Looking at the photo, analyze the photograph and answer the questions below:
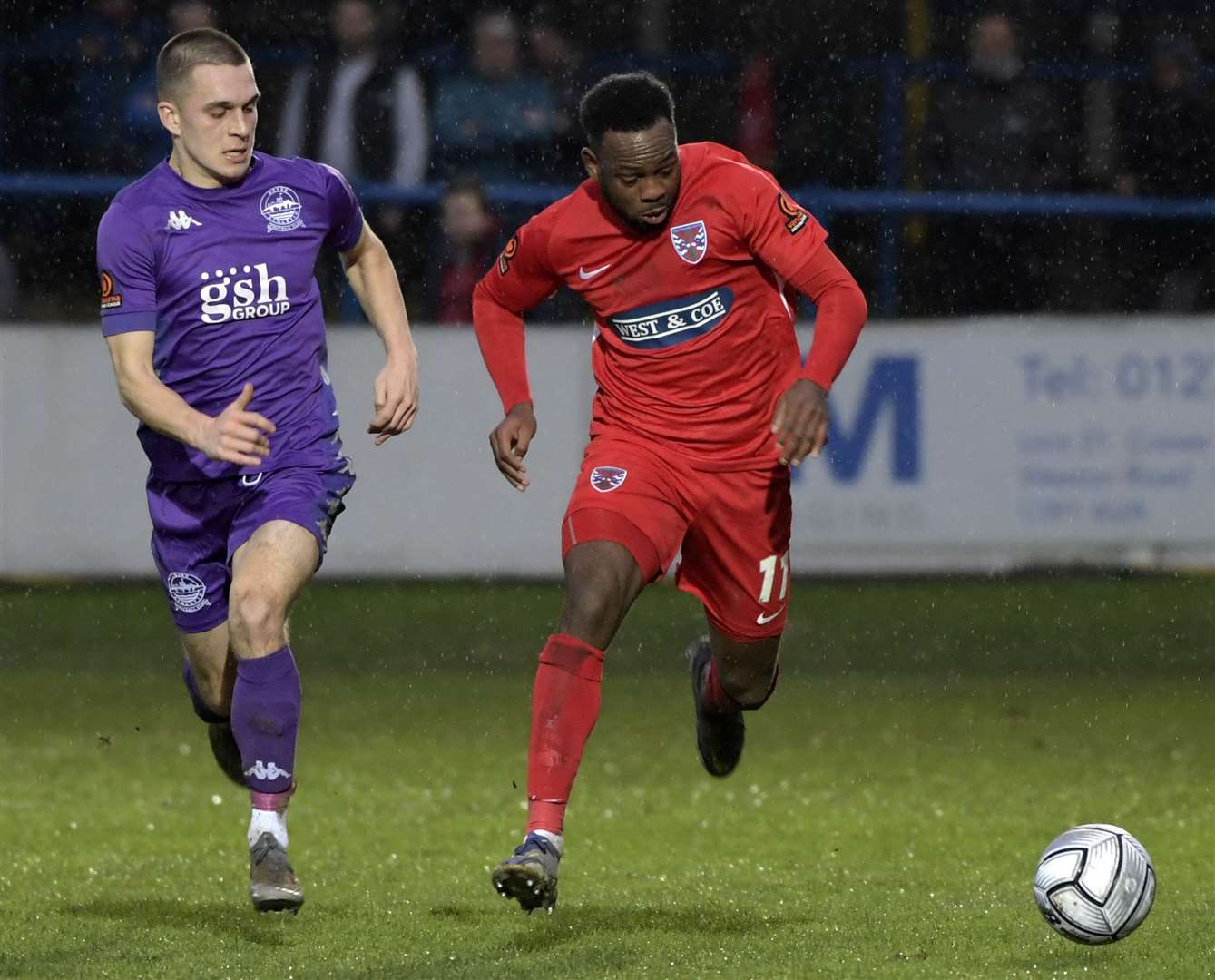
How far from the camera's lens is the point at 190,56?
→ 571 centimetres

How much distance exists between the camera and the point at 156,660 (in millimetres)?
10086

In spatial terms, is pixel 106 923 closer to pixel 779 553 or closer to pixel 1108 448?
pixel 779 553

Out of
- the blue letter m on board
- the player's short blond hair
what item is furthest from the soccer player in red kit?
the blue letter m on board

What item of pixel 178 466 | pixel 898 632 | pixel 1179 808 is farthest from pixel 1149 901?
pixel 898 632

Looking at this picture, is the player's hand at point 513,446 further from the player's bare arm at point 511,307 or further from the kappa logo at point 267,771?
the kappa logo at point 267,771

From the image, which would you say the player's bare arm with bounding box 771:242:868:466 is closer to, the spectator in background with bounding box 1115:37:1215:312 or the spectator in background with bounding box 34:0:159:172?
the spectator in background with bounding box 1115:37:1215:312

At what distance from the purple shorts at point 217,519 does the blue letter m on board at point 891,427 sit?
567 centimetres

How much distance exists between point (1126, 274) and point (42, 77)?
650 cm

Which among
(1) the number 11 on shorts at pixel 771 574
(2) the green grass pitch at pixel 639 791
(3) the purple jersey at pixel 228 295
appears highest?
(3) the purple jersey at pixel 228 295

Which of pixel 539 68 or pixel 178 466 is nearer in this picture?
pixel 178 466

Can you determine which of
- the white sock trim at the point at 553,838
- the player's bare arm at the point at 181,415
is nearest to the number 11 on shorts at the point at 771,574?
the white sock trim at the point at 553,838

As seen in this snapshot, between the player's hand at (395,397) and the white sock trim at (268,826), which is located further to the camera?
the player's hand at (395,397)

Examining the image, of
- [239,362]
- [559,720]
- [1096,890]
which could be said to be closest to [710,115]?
[239,362]

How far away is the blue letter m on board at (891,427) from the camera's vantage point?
447 inches
